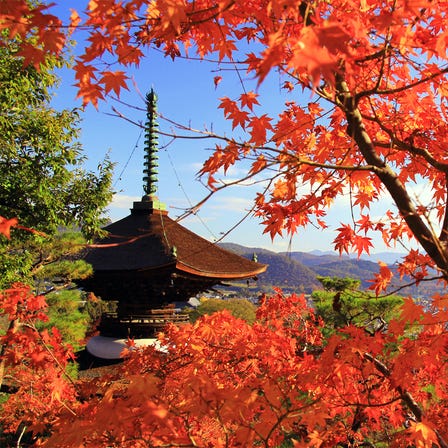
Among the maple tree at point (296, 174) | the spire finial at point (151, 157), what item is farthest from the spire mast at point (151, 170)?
the maple tree at point (296, 174)

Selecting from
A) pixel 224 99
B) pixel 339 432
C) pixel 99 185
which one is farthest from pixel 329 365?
pixel 99 185

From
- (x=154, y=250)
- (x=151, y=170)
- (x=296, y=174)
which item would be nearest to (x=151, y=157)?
(x=151, y=170)

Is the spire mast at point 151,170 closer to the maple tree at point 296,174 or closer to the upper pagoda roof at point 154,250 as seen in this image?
the upper pagoda roof at point 154,250

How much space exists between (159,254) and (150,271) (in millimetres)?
393

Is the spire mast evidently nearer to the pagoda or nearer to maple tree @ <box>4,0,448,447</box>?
the pagoda

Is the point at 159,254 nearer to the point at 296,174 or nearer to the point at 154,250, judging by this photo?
the point at 154,250

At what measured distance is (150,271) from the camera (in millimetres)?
7289

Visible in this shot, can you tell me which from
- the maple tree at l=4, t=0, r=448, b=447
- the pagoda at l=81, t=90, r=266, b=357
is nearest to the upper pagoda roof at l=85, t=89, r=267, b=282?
the pagoda at l=81, t=90, r=266, b=357

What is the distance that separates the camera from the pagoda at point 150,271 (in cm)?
748

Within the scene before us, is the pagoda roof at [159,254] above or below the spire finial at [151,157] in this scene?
below

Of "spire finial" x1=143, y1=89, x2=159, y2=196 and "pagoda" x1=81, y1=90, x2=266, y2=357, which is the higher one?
"spire finial" x1=143, y1=89, x2=159, y2=196

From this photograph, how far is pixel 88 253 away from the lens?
28.8ft

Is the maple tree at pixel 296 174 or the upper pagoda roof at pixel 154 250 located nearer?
the maple tree at pixel 296 174

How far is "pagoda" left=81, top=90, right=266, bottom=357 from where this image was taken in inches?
295
